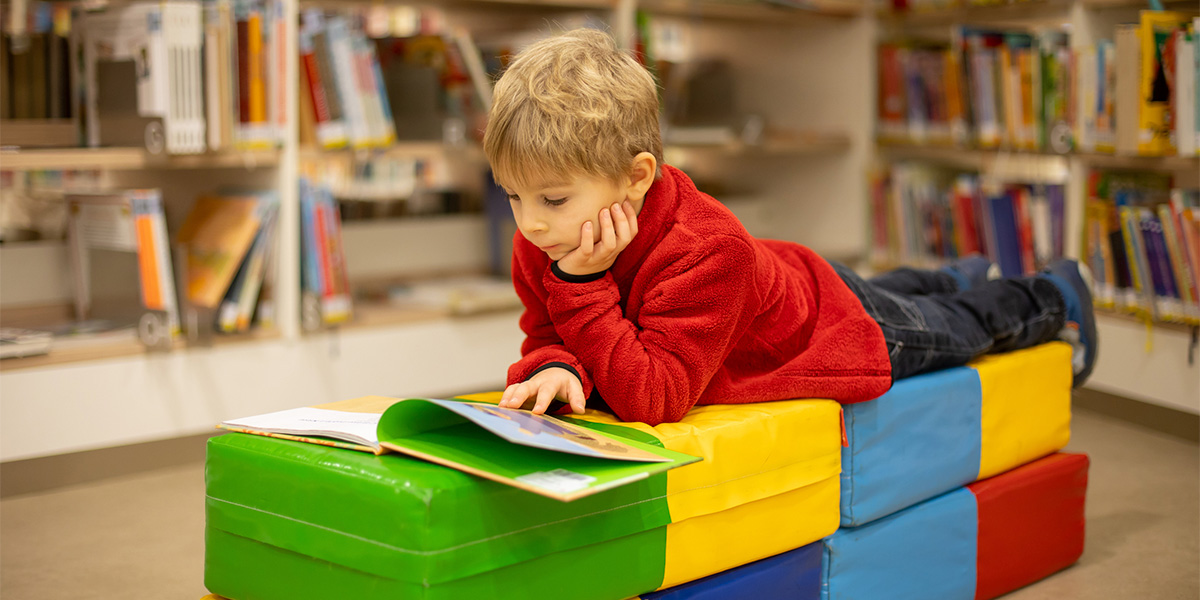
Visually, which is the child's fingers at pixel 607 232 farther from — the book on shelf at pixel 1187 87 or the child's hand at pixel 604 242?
the book on shelf at pixel 1187 87

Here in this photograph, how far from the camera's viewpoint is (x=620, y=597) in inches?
42.7

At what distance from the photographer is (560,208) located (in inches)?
45.6

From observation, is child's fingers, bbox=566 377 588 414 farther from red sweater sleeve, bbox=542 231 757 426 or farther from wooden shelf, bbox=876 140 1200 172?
wooden shelf, bbox=876 140 1200 172

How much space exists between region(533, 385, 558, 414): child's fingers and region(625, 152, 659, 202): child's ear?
25 cm

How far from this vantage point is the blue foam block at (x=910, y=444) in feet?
4.42

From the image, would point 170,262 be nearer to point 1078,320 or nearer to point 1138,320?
point 1078,320

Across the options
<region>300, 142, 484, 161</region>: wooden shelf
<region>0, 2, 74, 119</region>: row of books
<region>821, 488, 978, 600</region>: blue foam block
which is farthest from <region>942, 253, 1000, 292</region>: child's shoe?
<region>0, 2, 74, 119</region>: row of books

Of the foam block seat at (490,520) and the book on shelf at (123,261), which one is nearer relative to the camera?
the foam block seat at (490,520)

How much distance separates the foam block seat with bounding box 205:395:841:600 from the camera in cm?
95

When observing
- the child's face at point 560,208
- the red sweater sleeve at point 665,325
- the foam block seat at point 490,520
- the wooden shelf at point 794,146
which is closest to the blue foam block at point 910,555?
the foam block seat at point 490,520

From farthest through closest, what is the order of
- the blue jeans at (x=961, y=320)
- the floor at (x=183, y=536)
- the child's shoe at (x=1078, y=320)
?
the child's shoe at (x=1078, y=320) → the floor at (x=183, y=536) → the blue jeans at (x=961, y=320)

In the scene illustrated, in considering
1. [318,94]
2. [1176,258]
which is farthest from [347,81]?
[1176,258]

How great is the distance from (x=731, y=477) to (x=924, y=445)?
390 mm

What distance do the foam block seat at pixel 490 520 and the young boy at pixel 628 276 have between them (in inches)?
2.5
